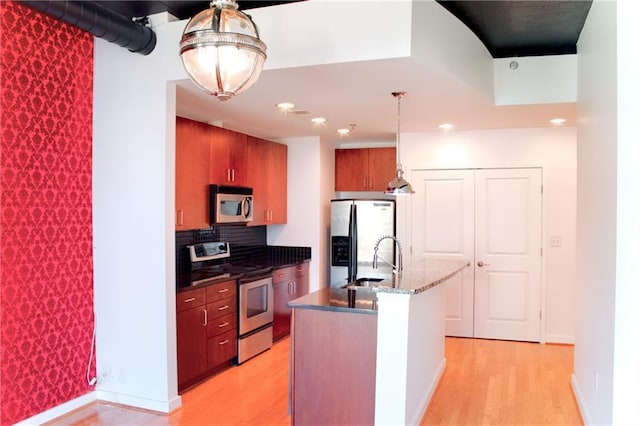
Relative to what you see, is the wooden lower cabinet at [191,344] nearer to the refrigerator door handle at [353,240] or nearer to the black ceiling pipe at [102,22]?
the black ceiling pipe at [102,22]

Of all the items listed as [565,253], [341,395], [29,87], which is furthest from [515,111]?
[29,87]

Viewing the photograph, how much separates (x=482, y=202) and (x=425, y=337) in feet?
8.01

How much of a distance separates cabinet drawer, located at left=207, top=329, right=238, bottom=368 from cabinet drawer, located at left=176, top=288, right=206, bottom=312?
0.38m

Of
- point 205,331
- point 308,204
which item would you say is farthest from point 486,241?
point 205,331

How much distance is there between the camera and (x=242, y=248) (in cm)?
561

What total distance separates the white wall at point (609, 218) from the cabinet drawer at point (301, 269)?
298cm

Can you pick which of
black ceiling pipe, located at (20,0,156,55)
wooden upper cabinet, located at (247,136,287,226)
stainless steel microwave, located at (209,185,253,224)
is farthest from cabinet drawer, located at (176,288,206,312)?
black ceiling pipe, located at (20,0,156,55)

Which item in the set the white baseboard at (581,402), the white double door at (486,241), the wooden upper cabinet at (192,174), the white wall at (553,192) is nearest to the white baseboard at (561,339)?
the white wall at (553,192)

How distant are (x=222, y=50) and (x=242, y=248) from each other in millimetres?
3696

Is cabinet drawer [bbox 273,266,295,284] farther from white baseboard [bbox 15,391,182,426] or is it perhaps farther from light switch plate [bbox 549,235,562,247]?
light switch plate [bbox 549,235,562,247]

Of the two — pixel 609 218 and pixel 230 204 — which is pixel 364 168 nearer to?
pixel 230 204

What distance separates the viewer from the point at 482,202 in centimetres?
544

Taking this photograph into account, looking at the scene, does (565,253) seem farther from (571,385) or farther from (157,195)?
(157,195)

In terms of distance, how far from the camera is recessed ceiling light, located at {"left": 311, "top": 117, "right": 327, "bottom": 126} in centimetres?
474
